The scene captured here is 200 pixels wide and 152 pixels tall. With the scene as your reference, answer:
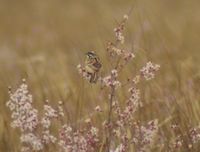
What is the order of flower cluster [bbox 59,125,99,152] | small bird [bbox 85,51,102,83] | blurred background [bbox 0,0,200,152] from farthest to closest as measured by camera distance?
1. blurred background [bbox 0,0,200,152]
2. flower cluster [bbox 59,125,99,152]
3. small bird [bbox 85,51,102,83]

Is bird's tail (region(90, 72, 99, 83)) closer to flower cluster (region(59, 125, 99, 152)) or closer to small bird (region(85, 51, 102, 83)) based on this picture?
small bird (region(85, 51, 102, 83))

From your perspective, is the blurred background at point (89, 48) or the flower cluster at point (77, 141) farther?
the blurred background at point (89, 48)

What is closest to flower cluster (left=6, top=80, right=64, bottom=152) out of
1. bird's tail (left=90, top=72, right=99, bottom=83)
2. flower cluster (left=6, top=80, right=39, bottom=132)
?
flower cluster (left=6, top=80, right=39, bottom=132)

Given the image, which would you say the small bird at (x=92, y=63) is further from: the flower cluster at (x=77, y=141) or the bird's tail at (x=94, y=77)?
the flower cluster at (x=77, y=141)

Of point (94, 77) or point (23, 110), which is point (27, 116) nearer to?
point (23, 110)

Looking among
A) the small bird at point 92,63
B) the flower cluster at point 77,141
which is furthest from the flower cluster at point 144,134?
the small bird at point 92,63

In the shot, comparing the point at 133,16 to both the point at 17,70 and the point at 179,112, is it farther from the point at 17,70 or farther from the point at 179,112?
the point at 179,112

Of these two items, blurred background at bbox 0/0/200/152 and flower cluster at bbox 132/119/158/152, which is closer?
flower cluster at bbox 132/119/158/152

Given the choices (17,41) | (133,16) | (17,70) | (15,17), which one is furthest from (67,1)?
(17,70)

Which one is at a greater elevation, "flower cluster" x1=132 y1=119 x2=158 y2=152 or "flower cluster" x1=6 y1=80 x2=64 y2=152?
"flower cluster" x1=6 y1=80 x2=64 y2=152
